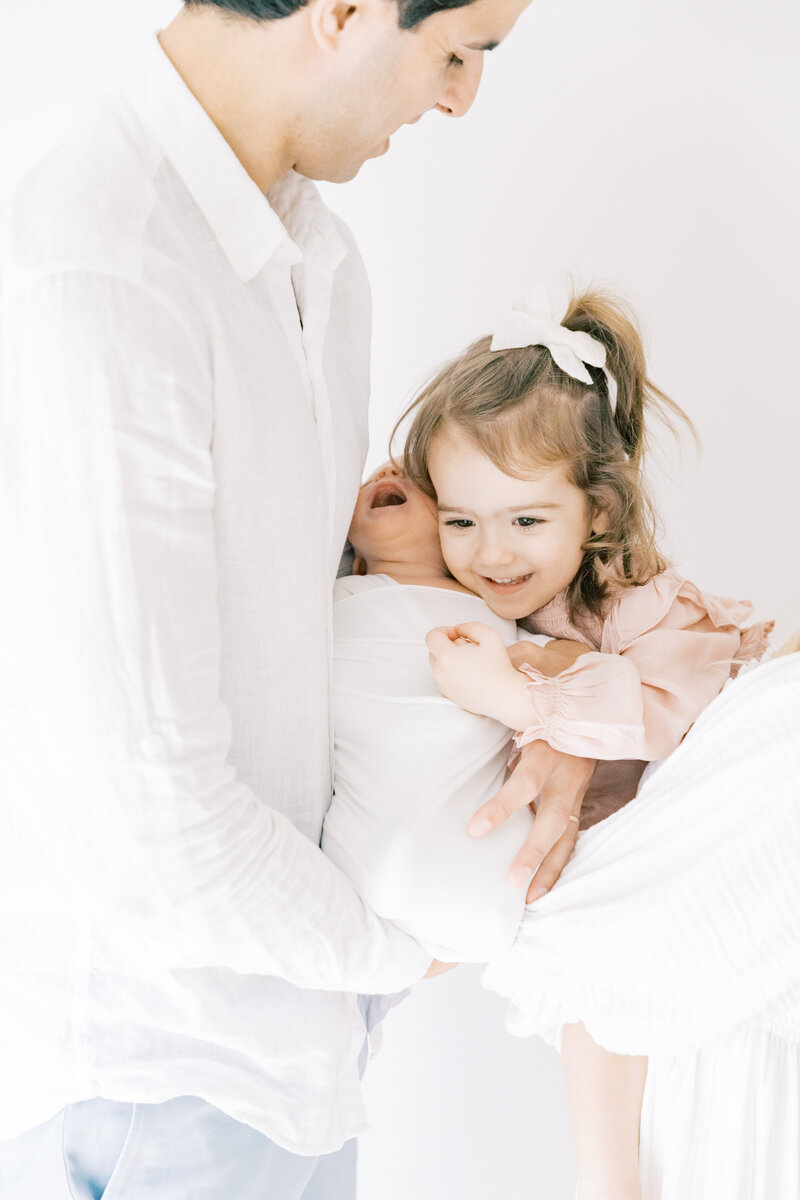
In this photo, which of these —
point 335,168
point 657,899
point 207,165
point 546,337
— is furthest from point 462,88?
point 657,899

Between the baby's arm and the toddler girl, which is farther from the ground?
the toddler girl

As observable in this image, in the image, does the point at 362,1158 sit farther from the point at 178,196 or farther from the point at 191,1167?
the point at 178,196

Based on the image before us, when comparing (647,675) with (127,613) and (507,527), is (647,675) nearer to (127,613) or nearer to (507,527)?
(507,527)

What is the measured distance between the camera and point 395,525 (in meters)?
1.41

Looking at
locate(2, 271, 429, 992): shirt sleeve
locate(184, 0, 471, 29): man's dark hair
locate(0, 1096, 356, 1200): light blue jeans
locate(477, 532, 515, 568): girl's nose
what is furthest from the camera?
locate(477, 532, 515, 568): girl's nose

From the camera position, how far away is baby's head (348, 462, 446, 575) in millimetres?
1410

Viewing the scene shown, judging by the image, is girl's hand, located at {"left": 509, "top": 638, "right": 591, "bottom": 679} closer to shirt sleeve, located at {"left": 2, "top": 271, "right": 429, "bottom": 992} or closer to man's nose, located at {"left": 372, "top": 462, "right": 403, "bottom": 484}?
man's nose, located at {"left": 372, "top": 462, "right": 403, "bottom": 484}

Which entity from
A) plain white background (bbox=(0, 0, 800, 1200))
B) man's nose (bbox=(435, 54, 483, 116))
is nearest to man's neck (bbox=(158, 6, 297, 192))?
man's nose (bbox=(435, 54, 483, 116))

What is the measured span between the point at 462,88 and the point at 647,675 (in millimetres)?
652

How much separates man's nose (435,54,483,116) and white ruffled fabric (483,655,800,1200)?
2.03 feet

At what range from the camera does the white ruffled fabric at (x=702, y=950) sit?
936 millimetres

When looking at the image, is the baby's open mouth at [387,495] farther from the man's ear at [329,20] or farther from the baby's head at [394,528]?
the man's ear at [329,20]

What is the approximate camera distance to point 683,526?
1.74 meters

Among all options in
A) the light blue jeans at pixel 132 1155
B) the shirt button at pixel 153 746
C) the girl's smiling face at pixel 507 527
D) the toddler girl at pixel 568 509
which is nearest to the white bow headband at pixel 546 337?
the toddler girl at pixel 568 509
